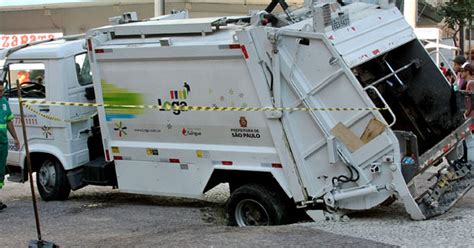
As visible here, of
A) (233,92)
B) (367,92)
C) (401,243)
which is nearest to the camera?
(401,243)

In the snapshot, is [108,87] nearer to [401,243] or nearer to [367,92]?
[367,92]

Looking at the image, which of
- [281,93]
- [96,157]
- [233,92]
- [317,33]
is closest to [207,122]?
[233,92]

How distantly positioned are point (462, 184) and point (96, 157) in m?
4.81

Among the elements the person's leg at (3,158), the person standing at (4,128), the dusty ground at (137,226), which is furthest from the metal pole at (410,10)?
the person's leg at (3,158)

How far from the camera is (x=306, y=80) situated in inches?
262

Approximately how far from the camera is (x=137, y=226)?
25.0 ft

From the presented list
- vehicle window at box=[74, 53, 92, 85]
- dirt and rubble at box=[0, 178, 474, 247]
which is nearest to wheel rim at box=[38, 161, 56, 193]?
dirt and rubble at box=[0, 178, 474, 247]

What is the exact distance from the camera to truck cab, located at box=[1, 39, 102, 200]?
353 inches

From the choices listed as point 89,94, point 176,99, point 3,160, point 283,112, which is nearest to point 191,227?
point 176,99

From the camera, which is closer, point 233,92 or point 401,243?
point 401,243

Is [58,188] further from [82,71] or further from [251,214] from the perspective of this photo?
[251,214]

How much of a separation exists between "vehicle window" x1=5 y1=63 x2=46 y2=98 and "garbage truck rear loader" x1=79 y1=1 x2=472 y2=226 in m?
1.42

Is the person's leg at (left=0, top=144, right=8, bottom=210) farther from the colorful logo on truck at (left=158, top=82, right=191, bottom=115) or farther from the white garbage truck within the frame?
the colorful logo on truck at (left=158, top=82, right=191, bottom=115)

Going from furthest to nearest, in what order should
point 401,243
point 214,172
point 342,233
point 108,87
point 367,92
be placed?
point 108,87 → point 214,172 → point 367,92 → point 342,233 → point 401,243
